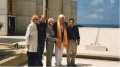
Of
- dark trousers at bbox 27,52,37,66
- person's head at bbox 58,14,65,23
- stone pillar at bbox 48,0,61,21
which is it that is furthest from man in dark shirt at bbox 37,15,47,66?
stone pillar at bbox 48,0,61,21

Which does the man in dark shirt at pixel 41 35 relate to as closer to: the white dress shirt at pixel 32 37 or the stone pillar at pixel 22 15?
the white dress shirt at pixel 32 37

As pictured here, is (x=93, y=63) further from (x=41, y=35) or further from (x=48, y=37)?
(x=41, y=35)

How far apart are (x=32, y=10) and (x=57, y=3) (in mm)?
9983

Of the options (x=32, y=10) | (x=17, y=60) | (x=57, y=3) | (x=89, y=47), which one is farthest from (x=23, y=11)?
(x=17, y=60)

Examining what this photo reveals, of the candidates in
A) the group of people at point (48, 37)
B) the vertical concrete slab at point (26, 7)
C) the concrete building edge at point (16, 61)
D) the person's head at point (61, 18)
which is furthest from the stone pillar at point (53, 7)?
the person's head at point (61, 18)

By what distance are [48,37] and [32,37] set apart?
608mm

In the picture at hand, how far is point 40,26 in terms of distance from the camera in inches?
201

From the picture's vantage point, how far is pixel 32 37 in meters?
4.81

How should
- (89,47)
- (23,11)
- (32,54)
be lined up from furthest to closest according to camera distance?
(23,11), (89,47), (32,54)

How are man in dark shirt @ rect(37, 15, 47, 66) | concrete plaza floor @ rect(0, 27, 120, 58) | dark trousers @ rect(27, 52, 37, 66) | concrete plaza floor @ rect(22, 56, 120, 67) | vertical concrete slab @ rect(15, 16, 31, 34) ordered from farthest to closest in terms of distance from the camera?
1. vertical concrete slab @ rect(15, 16, 31, 34)
2. concrete plaza floor @ rect(0, 27, 120, 58)
3. concrete plaza floor @ rect(22, 56, 120, 67)
4. man in dark shirt @ rect(37, 15, 47, 66)
5. dark trousers @ rect(27, 52, 37, 66)

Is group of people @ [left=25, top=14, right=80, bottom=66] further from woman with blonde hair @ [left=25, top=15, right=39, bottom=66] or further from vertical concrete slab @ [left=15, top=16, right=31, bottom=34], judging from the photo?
vertical concrete slab @ [left=15, top=16, right=31, bottom=34]

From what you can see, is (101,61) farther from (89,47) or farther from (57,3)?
(57,3)

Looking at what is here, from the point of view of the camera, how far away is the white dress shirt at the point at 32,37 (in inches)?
187

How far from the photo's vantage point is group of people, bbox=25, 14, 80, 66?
480cm
